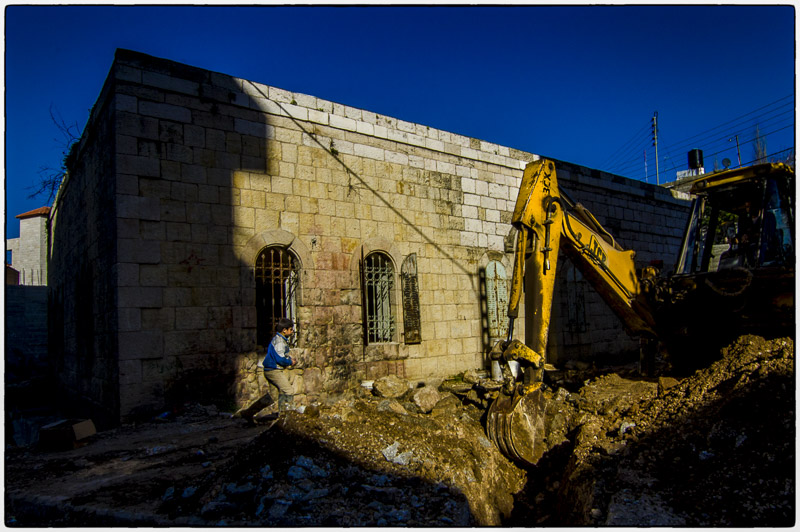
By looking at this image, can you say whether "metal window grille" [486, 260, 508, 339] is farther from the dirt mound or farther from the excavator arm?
the dirt mound

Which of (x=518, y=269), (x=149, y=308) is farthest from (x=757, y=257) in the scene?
(x=149, y=308)

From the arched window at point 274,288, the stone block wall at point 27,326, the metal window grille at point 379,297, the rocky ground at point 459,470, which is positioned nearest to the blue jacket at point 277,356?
the rocky ground at point 459,470

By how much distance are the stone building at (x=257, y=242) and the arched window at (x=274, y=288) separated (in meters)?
0.02

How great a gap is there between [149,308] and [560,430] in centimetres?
509

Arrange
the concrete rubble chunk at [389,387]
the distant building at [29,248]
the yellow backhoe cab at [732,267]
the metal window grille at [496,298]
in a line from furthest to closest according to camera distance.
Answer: the distant building at [29,248], the metal window grille at [496,298], the concrete rubble chunk at [389,387], the yellow backhoe cab at [732,267]

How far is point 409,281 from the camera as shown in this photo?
9.02m

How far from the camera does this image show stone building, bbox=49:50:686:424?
6707 mm

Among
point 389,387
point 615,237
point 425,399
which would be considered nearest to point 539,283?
point 425,399

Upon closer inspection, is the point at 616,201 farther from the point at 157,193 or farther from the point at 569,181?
the point at 157,193

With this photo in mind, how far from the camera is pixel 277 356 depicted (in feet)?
19.8

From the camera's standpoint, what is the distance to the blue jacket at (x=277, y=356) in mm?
6027

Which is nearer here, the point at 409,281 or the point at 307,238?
the point at 307,238

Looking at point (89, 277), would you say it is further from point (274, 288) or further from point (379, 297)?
point (379, 297)

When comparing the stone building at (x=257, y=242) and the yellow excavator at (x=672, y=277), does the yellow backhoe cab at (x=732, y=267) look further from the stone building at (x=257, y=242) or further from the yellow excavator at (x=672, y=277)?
the stone building at (x=257, y=242)
